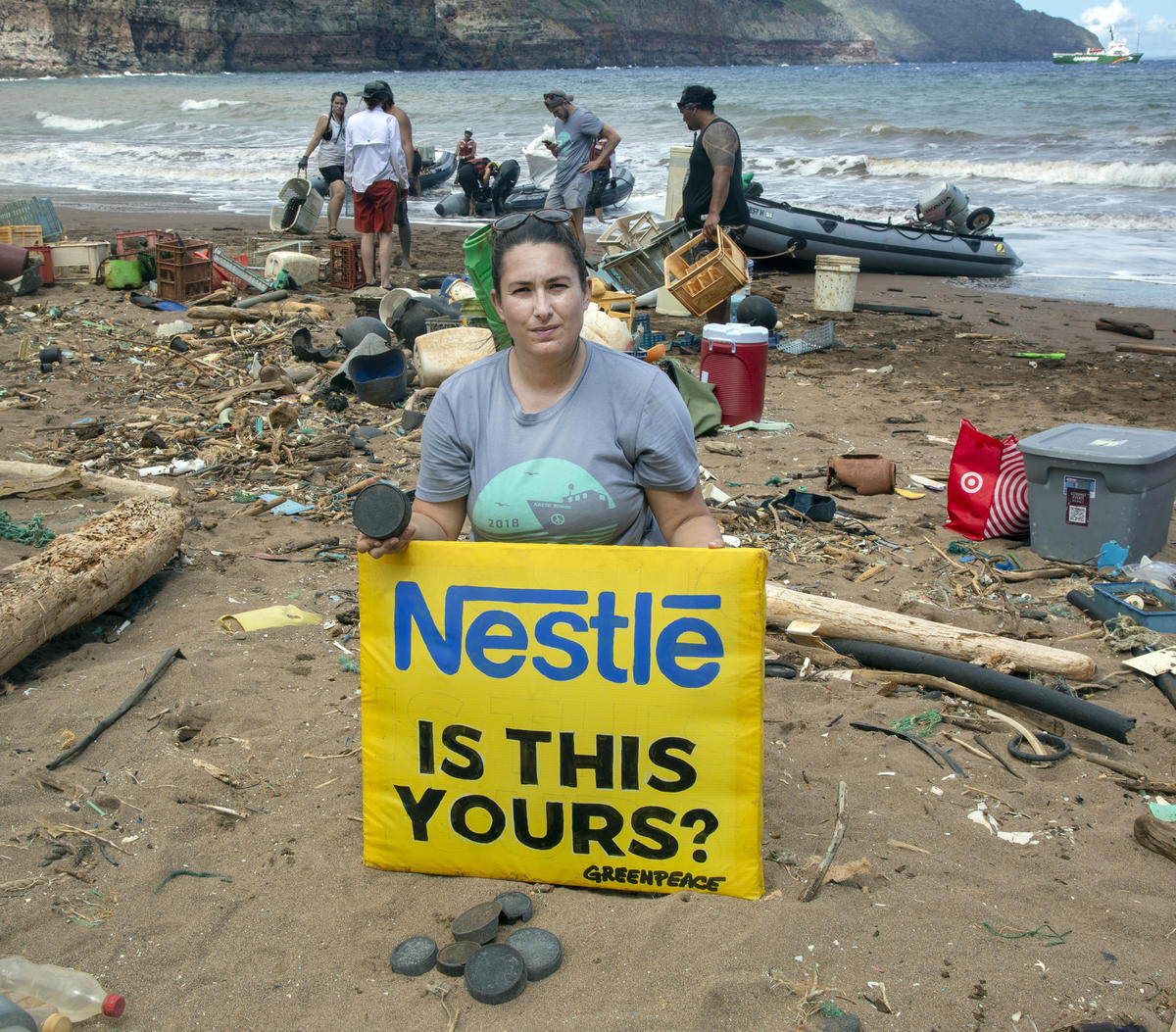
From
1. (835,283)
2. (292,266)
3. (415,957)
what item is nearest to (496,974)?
(415,957)

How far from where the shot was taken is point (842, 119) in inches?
1218

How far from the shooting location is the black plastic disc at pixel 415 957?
229 centimetres

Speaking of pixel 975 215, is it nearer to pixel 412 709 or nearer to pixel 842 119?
pixel 412 709

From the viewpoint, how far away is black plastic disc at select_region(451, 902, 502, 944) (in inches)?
92.5

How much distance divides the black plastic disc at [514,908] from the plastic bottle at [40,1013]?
939 millimetres

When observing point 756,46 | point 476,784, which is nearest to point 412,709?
point 476,784

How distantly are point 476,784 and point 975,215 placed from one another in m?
13.6

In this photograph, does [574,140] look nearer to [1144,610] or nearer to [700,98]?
[700,98]

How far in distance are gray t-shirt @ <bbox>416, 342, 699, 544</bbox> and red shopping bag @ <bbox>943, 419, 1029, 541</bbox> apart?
10.6 ft

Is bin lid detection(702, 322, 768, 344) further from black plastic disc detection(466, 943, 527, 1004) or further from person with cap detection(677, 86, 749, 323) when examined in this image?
black plastic disc detection(466, 943, 527, 1004)

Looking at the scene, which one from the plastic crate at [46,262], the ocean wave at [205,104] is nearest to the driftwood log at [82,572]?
the plastic crate at [46,262]

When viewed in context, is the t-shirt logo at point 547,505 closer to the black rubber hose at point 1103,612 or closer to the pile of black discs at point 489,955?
the pile of black discs at point 489,955

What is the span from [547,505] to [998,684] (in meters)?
1.99

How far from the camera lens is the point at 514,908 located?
244 cm
